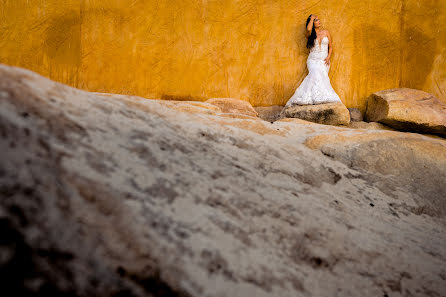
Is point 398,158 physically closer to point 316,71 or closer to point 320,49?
point 316,71

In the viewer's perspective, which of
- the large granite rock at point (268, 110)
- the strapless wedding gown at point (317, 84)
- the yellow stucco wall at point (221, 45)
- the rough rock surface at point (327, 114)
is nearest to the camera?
the rough rock surface at point (327, 114)

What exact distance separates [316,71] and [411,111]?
56.8 inches

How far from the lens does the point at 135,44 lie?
465 cm

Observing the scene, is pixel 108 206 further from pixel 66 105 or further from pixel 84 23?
pixel 84 23

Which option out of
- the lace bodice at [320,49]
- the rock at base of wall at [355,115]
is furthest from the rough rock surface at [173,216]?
the lace bodice at [320,49]

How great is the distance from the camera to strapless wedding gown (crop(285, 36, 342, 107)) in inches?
148

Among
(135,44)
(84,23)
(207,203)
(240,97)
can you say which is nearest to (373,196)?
(207,203)

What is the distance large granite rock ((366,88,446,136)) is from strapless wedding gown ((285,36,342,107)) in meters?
0.64

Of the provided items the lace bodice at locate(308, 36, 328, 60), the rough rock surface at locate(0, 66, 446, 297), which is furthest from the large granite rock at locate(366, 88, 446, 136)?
the rough rock surface at locate(0, 66, 446, 297)

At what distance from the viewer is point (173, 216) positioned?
2.03 ft

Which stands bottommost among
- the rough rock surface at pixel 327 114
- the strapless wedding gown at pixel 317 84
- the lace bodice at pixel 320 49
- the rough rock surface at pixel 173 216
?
the rough rock surface at pixel 173 216

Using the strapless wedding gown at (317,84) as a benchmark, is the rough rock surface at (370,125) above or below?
below

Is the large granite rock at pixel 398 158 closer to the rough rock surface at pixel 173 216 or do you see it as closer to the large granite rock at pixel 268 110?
the rough rock surface at pixel 173 216

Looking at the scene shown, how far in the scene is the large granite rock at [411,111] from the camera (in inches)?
128
